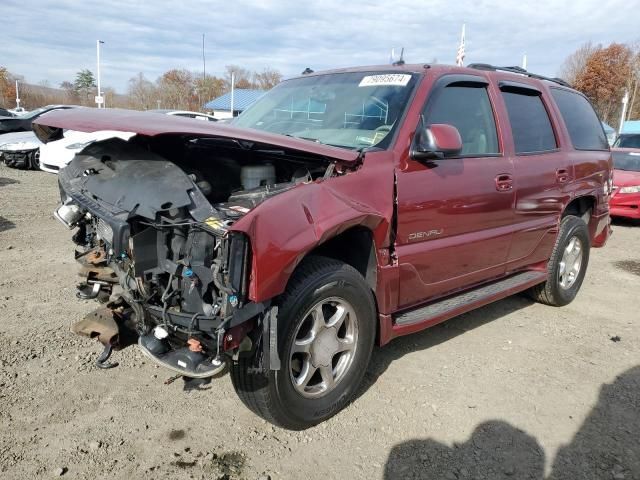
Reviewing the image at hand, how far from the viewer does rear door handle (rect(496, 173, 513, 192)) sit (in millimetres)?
3676

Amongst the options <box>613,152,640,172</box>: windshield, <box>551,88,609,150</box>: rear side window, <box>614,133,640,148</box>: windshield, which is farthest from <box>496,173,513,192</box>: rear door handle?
<box>614,133,640,148</box>: windshield

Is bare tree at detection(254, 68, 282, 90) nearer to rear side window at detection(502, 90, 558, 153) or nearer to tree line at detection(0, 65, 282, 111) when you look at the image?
tree line at detection(0, 65, 282, 111)

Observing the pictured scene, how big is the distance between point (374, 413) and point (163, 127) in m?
2.02

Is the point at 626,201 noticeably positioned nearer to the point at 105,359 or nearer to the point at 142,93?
the point at 105,359

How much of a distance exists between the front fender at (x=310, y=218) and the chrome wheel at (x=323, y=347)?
396 mm

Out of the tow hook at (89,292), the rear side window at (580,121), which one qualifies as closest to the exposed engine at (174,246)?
the tow hook at (89,292)

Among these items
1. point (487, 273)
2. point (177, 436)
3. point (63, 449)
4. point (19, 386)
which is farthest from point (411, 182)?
point (19, 386)

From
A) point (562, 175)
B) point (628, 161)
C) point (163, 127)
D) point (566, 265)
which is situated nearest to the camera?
point (163, 127)

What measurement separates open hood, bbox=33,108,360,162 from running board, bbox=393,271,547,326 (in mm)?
1140

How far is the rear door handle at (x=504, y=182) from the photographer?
3.68 meters

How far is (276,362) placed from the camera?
7.76 ft

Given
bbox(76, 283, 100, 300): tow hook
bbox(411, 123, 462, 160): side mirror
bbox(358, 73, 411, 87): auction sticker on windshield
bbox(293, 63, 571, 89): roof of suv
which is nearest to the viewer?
bbox(411, 123, 462, 160): side mirror

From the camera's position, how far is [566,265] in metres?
4.95

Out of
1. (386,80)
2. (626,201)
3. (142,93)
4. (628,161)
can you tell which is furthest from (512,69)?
(142,93)
